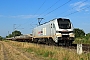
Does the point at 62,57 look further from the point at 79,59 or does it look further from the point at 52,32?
the point at 52,32

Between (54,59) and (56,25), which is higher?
(56,25)

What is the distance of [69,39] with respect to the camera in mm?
27688

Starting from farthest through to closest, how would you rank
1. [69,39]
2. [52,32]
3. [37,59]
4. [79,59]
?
Result: [52,32] → [69,39] → [37,59] → [79,59]

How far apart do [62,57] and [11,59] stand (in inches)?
165

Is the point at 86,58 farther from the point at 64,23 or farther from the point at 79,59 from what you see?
the point at 64,23

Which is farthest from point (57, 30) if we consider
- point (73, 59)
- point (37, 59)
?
point (73, 59)

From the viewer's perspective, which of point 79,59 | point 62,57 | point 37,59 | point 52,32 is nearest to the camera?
point 79,59

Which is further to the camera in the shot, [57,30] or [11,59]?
[57,30]

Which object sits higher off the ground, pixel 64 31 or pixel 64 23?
pixel 64 23

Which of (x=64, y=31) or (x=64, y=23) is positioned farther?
(x=64, y=23)

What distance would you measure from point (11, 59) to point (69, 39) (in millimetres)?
12202

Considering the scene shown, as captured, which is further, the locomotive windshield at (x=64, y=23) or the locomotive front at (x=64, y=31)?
the locomotive windshield at (x=64, y=23)

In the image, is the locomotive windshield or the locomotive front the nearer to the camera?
the locomotive front

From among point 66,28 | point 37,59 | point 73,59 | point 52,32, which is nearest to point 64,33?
point 66,28
